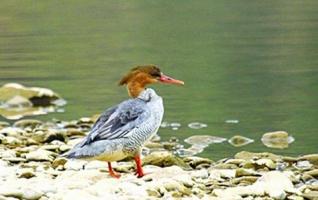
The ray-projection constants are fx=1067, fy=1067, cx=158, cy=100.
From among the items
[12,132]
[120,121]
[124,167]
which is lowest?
[124,167]

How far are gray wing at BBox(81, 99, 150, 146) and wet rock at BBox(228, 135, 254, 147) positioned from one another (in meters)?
4.07

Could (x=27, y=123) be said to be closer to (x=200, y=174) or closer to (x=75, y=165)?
(x=75, y=165)

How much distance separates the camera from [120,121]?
10.7 metres

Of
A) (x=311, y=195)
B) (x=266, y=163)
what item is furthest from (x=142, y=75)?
(x=311, y=195)

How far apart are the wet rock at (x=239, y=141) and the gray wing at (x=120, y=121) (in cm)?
407

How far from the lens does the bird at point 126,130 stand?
10469 millimetres

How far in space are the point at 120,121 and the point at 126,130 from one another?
0.41 ft

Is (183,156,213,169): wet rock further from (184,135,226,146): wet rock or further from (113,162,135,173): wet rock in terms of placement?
(184,135,226,146): wet rock

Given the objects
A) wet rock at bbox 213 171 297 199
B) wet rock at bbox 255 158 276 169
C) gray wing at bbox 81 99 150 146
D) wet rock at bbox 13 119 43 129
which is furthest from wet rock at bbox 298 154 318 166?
wet rock at bbox 13 119 43 129

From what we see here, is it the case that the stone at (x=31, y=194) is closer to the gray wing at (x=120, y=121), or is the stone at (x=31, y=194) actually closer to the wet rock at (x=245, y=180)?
the gray wing at (x=120, y=121)

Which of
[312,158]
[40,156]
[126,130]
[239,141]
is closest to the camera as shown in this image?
[126,130]

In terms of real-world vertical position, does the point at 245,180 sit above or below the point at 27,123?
below

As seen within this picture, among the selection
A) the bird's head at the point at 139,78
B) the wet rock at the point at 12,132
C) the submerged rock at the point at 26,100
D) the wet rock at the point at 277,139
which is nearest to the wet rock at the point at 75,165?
the bird's head at the point at 139,78

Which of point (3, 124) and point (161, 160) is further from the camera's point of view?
point (3, 124)
